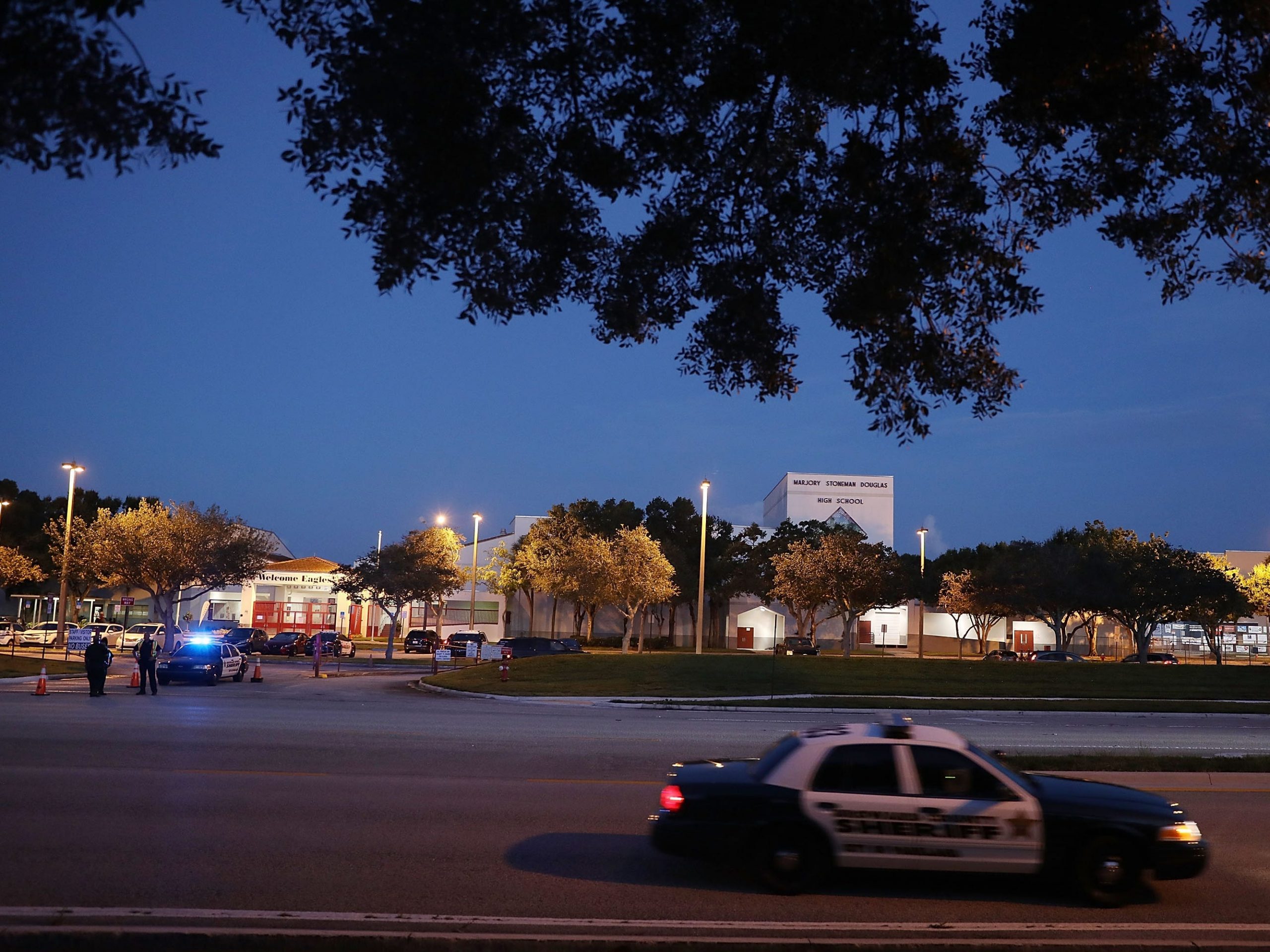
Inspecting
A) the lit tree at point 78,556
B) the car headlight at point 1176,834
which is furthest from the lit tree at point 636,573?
the car headlight at point 1176,834

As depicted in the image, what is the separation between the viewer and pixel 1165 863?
820 centimetres

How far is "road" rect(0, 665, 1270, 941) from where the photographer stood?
26.5 feet

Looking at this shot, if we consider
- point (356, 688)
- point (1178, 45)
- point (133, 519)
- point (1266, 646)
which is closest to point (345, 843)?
point (1178, 45)

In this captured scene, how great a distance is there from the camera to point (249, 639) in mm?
Result: 53250

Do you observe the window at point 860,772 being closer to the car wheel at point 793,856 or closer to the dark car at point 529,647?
the car wheel at point 793,856

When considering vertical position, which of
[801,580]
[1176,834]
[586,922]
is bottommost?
[586,922]

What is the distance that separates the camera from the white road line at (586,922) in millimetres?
7258

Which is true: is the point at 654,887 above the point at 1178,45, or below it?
below

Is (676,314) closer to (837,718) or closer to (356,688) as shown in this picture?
(837,718)

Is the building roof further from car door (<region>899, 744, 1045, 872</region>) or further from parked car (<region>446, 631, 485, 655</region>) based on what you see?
car door (<region>899, 744, 1045, 872</region>)

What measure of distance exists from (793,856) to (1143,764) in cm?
985

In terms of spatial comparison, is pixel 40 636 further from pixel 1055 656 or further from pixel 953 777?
pixel 953 777

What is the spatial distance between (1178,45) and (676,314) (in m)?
4.21

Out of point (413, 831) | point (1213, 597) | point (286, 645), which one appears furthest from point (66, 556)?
point (1213, 597)
